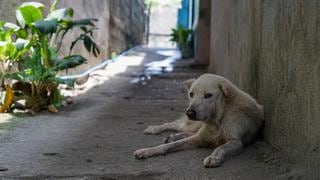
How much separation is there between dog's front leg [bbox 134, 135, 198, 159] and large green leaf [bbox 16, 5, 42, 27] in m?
2.57

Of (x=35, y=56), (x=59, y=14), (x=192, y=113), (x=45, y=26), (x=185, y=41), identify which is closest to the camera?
(x=192, y=113)

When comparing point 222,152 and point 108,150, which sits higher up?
point 222,152

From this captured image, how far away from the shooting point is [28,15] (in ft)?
17.0

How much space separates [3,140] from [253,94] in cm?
200

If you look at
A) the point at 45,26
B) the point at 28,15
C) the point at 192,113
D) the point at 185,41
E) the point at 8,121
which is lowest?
the point at 8,121

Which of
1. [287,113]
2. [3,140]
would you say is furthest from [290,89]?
[3,140]

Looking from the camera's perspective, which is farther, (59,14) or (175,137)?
(59,14)

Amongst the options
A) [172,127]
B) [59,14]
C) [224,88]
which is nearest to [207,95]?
[224,88]

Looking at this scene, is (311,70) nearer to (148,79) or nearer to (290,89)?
(290,89)

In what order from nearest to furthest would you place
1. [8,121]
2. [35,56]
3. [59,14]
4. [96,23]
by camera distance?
1. [8,121]
2. [35,56]
3. [59,14]
4. [96,23]

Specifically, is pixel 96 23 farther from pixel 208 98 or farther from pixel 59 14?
pixel 208 98

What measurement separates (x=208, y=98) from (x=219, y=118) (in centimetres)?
17

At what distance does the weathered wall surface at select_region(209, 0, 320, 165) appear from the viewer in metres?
2.53

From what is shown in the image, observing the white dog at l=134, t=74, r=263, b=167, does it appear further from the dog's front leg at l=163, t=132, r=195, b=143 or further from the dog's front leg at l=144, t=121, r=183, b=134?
the dog's front leg at l=144, t=121, r=183, b=134
